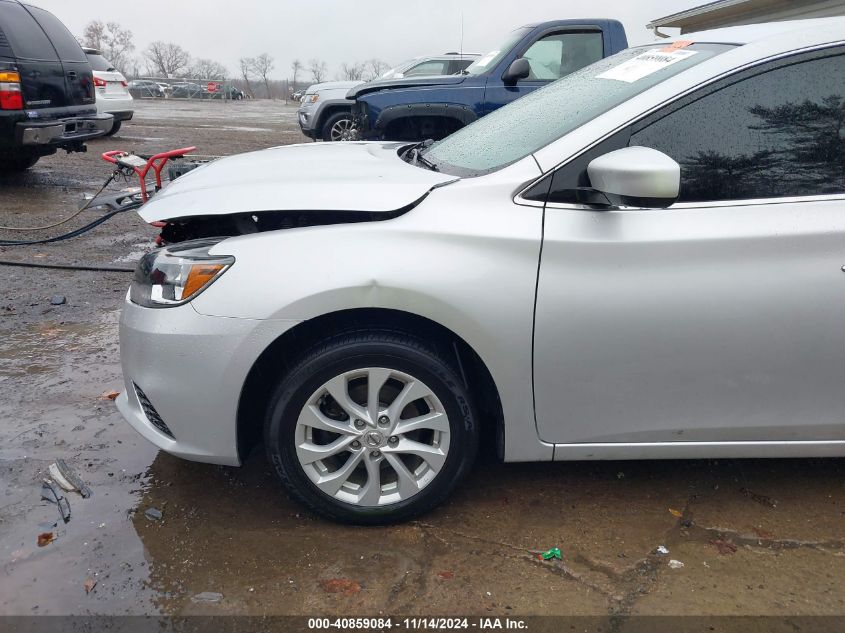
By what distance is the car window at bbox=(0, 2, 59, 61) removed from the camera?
295 inches

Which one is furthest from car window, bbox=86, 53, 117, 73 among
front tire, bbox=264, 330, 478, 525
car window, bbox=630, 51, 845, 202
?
car window, bbox=630, 51, 845, 202

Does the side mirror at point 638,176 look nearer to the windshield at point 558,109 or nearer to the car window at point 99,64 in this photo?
the windshield at point 558,109

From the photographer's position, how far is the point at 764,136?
8.13ft

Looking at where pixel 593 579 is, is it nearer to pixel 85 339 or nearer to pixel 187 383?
pixel 187 383

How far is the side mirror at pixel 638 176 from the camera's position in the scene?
86.7 inches

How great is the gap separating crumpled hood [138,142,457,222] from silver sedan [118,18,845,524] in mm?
19

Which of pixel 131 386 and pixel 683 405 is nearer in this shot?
pixel 683 405

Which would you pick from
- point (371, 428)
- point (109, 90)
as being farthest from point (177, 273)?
point (109, 90)

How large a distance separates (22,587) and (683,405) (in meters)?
2.30

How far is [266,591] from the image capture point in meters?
2.29

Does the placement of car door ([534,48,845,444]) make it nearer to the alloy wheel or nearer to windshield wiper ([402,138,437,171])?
the alloy wheel

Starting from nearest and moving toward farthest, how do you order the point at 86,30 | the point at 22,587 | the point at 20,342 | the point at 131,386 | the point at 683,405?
the point at 22,587, the point at 683,405, the point at 131,386, the point at 20,342, the point at 86,30

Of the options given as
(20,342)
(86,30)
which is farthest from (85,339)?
(86,30)

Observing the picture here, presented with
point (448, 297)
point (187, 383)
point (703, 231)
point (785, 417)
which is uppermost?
point (703, 231)
